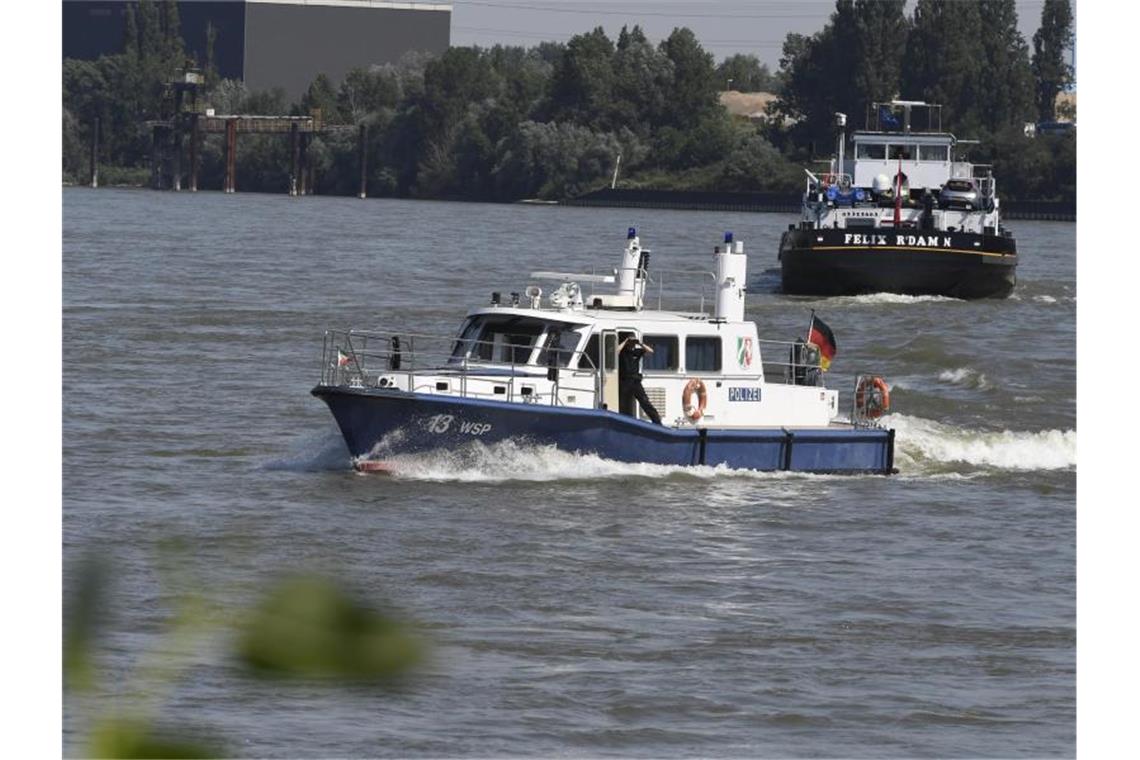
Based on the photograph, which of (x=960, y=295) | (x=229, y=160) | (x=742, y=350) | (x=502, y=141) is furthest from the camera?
(x=229, y=160)

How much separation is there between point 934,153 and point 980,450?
35228 millimetres

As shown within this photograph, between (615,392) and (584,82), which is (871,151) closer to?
(615,392)

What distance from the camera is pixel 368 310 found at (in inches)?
1873

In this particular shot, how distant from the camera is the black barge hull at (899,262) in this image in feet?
171

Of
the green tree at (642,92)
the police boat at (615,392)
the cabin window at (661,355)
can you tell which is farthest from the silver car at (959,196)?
the green tree at (642,92)

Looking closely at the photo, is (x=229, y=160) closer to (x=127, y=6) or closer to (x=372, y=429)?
→ (x=127, y=6)

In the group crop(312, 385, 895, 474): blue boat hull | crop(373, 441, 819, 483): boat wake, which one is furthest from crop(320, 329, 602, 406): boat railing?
crop(373, 441, 819, 483): boat wake

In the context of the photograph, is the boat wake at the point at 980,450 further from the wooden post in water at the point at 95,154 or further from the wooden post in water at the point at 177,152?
the wooden post in water at the point at 95,154

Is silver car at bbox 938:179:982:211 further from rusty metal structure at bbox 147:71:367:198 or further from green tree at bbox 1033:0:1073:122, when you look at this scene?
rusty metal structure at bbox 147:71:367:198

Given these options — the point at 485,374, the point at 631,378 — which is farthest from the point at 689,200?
the point at 485,374

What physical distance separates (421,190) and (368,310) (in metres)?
116

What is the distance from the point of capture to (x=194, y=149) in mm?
178625

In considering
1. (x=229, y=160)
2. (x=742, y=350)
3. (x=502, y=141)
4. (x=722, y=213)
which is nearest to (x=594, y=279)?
(x=742, y=350)

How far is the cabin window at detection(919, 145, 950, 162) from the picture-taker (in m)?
60.3
